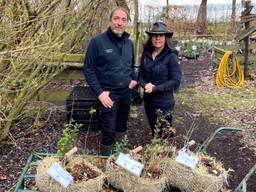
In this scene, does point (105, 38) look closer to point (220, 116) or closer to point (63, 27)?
point (63, 27)

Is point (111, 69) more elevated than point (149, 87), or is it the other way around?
point (111, 69)

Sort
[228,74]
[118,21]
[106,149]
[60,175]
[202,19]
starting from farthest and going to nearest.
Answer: [202,19] < [228,74] < [106,149] < [118,21] < [60,175]

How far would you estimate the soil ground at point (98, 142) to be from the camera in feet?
13.6

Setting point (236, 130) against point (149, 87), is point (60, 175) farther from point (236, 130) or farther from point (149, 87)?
point (149, 87)

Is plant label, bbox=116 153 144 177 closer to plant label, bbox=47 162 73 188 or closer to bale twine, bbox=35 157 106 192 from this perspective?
bale twine, bbox=35 157 106 192

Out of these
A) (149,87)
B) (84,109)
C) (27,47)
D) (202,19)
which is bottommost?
(84,109)

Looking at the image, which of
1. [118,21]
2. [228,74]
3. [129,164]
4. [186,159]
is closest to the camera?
[129,164]

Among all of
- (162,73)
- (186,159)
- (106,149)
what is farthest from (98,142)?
(186,159)

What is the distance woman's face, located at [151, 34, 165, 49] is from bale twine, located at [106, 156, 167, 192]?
1593mm

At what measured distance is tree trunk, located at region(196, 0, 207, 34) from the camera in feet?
55.3

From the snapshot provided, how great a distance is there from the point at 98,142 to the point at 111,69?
4.33 ft

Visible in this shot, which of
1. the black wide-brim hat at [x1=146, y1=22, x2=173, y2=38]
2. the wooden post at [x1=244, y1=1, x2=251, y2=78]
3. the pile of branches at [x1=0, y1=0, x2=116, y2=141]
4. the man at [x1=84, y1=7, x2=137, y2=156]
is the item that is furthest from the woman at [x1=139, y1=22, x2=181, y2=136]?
the wooden post at [x1=244, y1=1, x2=251, y2=78]

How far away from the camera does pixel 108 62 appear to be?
12.7 ft

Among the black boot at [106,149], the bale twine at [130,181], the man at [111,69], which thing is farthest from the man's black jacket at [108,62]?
the bale twine at [130,181]
